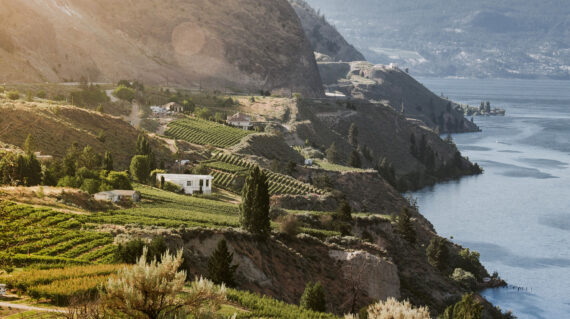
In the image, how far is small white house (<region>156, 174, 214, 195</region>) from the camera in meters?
83.2

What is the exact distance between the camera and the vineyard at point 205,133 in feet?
388

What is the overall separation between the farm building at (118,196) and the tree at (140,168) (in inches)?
569

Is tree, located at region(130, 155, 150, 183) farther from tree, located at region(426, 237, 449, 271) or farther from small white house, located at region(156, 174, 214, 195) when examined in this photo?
tree, located at region(426, 237, 449, 271)

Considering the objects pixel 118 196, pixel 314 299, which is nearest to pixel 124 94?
pixel 118 196

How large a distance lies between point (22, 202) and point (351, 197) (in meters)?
72.3

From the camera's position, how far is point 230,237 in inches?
2269

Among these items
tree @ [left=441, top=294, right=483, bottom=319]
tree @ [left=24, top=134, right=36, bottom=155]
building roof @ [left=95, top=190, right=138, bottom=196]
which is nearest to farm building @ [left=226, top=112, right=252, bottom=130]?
tree @ [left=24, top=134, right=36, bottom=155]

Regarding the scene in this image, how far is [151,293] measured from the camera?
25.0m

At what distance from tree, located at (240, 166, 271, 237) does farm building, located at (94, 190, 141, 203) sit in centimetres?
1272

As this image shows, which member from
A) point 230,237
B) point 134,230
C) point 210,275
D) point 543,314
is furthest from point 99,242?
point 543,314

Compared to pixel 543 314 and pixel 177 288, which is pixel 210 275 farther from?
pixel 543 314

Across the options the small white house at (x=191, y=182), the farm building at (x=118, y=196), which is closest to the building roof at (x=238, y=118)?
the small white house at (x=191, y=182)

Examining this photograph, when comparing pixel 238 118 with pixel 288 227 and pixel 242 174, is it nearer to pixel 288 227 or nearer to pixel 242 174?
pixel 242 174

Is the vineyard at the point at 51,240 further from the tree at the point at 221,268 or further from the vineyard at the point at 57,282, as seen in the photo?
the tree at the point at 221,268
